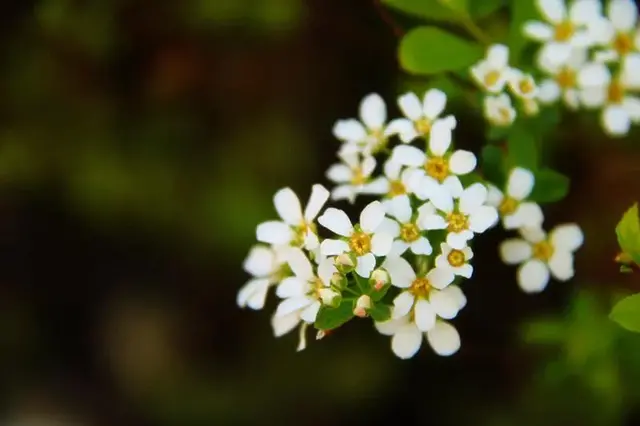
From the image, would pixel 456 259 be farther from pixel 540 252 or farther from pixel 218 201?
pixel 218 201

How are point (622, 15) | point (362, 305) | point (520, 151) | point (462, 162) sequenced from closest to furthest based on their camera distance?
point (362, 305) → point (462, 162) → point (520, 151) → point (622, 15)

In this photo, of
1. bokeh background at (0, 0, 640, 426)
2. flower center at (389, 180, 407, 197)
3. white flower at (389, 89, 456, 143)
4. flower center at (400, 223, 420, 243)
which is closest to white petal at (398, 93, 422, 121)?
white flower at (389, 89, 456, 143)

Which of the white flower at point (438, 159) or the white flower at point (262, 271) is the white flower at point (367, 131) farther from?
the white flower at point (262, 271)

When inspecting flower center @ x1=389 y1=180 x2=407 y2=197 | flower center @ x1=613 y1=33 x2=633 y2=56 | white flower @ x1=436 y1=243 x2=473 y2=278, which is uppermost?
flower center @ x1=613 y1=33 x2=633 y2=56

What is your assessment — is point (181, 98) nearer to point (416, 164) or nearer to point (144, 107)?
point (144, 107)

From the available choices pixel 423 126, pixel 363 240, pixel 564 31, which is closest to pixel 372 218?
pixel 363 240

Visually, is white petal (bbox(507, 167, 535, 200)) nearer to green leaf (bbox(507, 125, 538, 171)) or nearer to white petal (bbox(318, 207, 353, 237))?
green leaf (bbox(507, 125, 538, 171))

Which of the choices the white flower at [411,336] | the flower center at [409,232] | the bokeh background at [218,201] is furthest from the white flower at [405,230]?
the bokeh background at [218,201]
